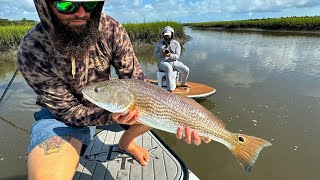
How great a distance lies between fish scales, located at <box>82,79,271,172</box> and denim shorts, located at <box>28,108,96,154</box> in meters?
0.51

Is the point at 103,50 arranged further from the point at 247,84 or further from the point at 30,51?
the point at 247,84

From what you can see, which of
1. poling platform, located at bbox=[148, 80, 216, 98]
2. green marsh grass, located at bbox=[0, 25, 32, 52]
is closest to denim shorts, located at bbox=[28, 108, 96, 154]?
poling platform, located at bbox=[148, 80, 216, 98]

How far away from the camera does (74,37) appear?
281 centimetres

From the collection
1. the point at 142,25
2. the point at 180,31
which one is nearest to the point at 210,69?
the point at 142,25

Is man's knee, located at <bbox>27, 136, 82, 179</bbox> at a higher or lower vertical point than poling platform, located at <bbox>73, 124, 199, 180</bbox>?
higher

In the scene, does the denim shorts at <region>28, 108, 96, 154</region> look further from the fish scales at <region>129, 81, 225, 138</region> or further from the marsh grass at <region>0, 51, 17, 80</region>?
the marsh grass at <region>0, 51, 17, 80</region>

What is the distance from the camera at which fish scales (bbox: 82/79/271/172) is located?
2.63 m

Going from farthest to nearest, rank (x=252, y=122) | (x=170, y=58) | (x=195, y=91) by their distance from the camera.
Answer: (x=170, y=58)
(x=195, y=91)
(x=252, y=122)

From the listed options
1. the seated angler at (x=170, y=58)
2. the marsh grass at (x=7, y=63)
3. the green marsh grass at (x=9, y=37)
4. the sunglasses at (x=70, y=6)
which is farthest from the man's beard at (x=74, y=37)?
the green marsh grass at (x=9, y=37)

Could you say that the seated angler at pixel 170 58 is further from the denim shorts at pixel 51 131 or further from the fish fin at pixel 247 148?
the fish fin at pixel 247 148

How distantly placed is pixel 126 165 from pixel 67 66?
1.39 m

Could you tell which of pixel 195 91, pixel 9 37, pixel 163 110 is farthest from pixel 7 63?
pixel 163 110

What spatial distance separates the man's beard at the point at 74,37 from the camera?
275 centimetres

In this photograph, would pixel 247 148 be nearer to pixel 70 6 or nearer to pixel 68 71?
pixel 68 71
